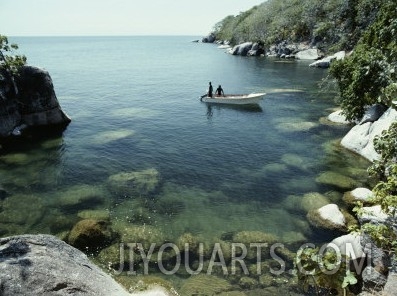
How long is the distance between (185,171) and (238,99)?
2355 cm

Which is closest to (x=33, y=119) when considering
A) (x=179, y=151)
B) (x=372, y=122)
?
(x=179, y=151)

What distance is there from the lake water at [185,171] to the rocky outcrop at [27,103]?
11.9 ft

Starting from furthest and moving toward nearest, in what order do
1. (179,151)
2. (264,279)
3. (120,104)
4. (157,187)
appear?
(120,104) < (179,151) < (157,187) < (264,279)

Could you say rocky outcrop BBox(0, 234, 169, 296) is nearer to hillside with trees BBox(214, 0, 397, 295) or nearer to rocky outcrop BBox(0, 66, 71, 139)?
hillside with trees BBox(214, 0, 397, 295)

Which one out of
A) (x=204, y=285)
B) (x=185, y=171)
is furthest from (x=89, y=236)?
(x=185, y=171)

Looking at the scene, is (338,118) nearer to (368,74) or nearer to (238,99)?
(368,74)

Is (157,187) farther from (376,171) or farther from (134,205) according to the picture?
(376,171)

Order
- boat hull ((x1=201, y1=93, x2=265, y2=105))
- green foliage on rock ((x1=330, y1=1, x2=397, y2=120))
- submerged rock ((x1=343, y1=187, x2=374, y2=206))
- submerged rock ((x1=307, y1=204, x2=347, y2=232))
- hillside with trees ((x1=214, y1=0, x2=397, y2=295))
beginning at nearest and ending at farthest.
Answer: hillside with trees ((x1=214, y1=0, x2=397, y2=295)) < submerged rock ((x1=307, y1=204, x2=347, y2=232)) < submerged rock ((x1=343, y1=187, x2=374, y2=206)) < green foliage on rock ((x1=330, y1=1, x2=397, y2=120)) < boat hull ((x1=201, y1=93, x2=265, y2=105))

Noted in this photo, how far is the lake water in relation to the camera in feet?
73.5

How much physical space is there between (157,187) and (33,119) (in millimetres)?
23787

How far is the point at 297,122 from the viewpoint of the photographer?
43125 millimetres

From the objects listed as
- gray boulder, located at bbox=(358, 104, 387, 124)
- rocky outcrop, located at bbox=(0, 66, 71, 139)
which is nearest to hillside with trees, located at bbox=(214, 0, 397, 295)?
gray boulder, located at bbox=(358, 104, 387, 124)

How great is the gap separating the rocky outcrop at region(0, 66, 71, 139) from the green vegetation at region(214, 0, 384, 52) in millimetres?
66123

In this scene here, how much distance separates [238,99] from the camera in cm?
5066
